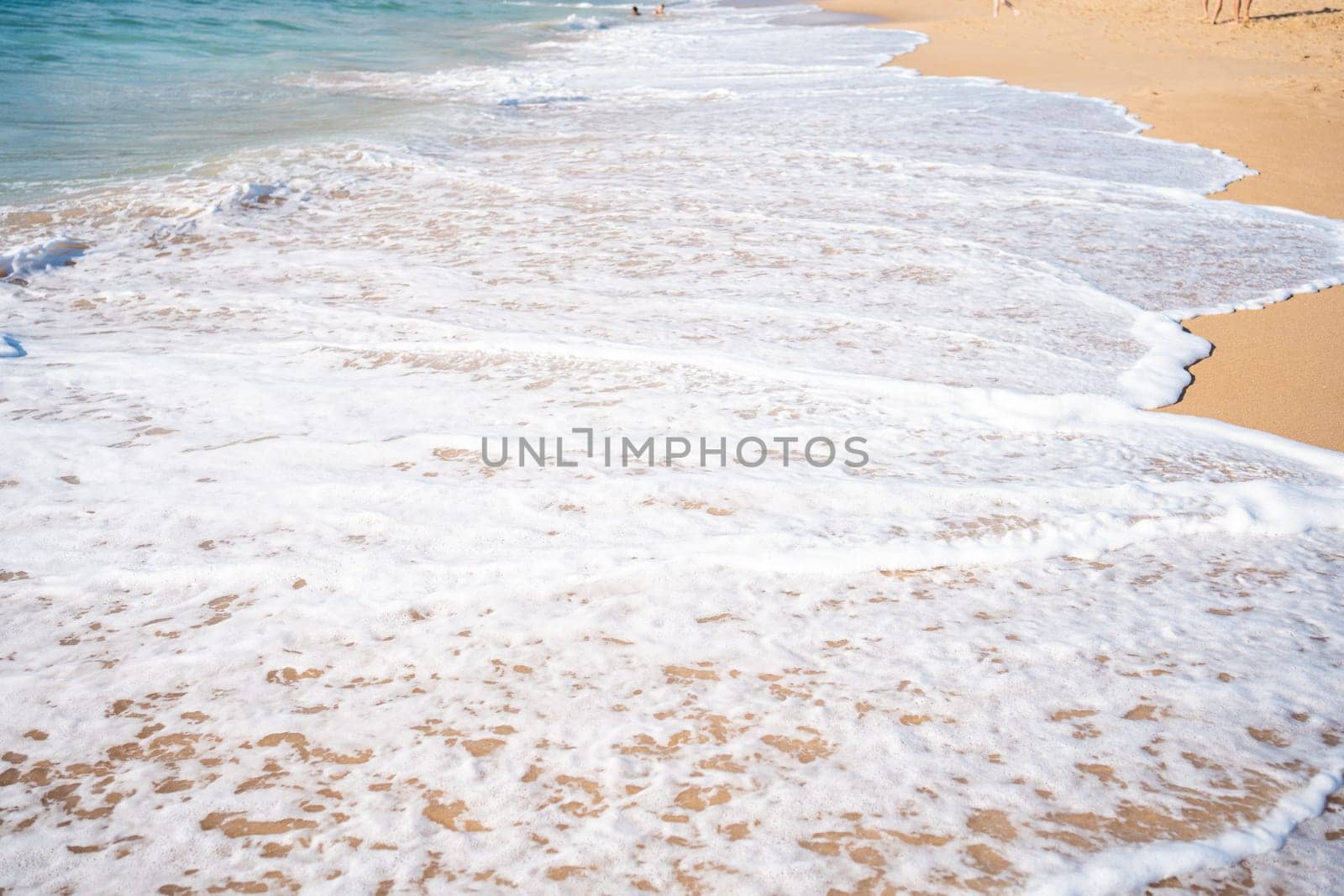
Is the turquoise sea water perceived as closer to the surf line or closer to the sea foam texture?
the surf line

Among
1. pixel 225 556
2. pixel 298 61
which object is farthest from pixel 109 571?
pixel 298 61

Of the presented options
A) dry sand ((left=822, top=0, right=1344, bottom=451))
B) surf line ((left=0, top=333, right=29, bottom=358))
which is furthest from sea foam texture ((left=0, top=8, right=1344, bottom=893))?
dry sand ((left=822, top=0, right=1344, bottom=451))

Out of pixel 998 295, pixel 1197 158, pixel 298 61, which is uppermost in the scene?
pixel 298 61

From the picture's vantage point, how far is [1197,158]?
8.32 m

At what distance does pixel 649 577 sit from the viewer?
8.53ft

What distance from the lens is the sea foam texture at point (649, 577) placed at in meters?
1.83

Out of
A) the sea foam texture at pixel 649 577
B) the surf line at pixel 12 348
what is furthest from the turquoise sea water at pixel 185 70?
the sea foam texture at pixel 649 577

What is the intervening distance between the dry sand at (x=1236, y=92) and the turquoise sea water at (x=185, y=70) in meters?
8.17

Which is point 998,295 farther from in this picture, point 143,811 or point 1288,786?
point 143,811

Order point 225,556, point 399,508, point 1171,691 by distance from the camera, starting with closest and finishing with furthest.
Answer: point 1171,691 → point 225,556 → point 399,508

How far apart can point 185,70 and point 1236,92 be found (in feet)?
46.7

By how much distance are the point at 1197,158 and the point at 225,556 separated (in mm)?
8732

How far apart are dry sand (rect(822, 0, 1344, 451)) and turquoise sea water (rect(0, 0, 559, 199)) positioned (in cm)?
817

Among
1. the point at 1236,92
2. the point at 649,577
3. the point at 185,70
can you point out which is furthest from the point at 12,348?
the point at 1236,92
